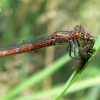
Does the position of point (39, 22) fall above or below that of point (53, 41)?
below

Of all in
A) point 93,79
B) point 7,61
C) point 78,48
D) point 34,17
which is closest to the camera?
point 78,48

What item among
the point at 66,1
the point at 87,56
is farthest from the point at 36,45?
the point at 66,1

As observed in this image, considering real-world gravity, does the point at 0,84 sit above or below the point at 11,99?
below

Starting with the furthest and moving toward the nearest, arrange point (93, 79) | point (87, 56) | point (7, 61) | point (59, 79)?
point (59, 79), point (7, 61), point (93, 79), point (87, 56)

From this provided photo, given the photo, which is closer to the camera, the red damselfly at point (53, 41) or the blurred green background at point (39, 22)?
the red damselfly at point (53, 41)

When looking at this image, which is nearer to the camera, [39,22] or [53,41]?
[53,41]

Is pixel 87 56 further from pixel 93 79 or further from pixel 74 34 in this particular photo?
pixel 93 79

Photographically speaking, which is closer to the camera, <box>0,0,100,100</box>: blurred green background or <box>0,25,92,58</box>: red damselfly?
<box>0,25,92,58</box>: red damselfly

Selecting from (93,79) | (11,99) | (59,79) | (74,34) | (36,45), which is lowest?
(59,79)
